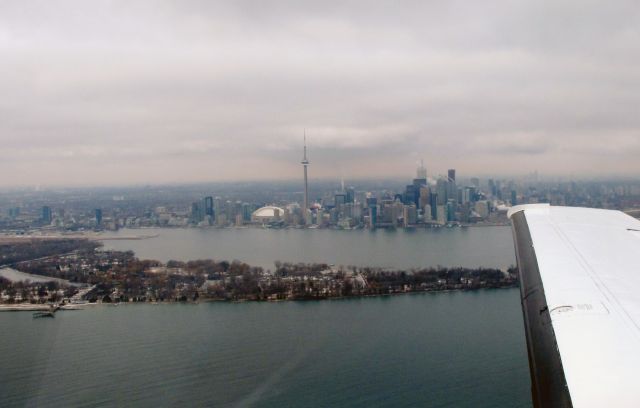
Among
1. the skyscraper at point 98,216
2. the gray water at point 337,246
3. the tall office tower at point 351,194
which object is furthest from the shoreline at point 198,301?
the tall office tower at point 351,194

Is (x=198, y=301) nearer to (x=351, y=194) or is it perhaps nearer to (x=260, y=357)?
(x=260, y=357)

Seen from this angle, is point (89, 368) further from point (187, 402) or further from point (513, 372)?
point (513, 372)

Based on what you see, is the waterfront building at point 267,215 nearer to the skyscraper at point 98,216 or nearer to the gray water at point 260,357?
the skyscraper at point 98,216

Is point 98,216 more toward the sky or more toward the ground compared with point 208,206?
more toward the ground

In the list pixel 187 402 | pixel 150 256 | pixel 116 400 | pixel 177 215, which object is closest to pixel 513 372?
pixel 187 402

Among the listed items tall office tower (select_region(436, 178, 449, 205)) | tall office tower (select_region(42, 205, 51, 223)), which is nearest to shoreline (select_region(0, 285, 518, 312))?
tall office tower (select_region(42, 205, 51, 223))

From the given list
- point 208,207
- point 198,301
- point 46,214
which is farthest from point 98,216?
point 198,301

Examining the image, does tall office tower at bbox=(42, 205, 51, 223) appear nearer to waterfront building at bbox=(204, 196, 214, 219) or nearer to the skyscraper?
the skyscraper
